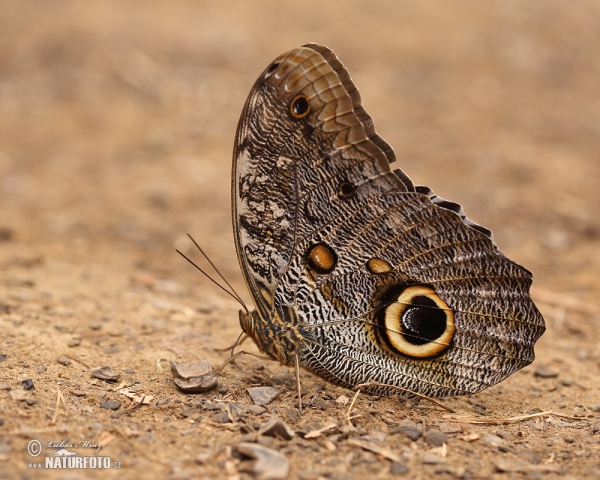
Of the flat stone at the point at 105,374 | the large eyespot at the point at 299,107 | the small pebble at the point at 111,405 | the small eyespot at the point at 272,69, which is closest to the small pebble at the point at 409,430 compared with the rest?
the small pebble at the point at 111,405

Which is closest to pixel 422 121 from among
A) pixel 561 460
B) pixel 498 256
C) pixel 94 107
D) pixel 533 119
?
pixel 533 119

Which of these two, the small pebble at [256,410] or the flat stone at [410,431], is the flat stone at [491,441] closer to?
the flat stone at [410,431]

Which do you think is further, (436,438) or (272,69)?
(272,69)

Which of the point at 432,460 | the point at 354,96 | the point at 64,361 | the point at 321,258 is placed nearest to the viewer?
the point at 432,460

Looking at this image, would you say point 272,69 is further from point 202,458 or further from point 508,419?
point 508,419

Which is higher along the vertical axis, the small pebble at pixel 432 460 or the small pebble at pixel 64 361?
the small pebble at pixel 64 361

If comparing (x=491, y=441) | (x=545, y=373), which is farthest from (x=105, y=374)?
(x=545, y=373)

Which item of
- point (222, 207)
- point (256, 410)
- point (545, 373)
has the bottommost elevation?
point (256, 410)
